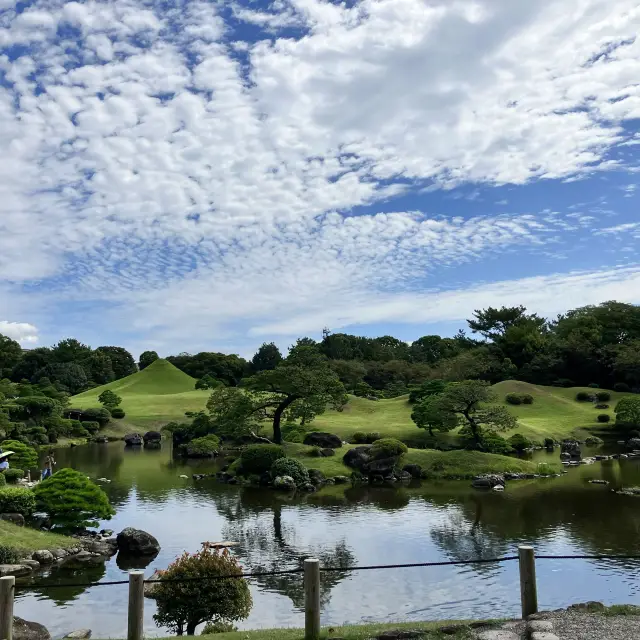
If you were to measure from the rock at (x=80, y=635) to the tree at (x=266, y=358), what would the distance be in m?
88.3

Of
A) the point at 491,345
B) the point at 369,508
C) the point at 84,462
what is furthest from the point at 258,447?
the point at 491,345

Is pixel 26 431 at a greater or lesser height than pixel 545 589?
greater

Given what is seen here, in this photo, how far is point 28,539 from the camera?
59.6 ft

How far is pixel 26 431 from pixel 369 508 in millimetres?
35214

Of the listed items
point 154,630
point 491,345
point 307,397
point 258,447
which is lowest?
point 154,630

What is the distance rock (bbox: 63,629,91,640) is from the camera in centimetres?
1140

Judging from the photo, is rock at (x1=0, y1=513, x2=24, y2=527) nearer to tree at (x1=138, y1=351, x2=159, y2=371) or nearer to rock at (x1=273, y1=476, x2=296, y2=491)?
rock at (x1=273, y1=476, x2=296, y2=491)

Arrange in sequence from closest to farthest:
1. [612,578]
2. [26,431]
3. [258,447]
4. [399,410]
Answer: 1. [612,578]
2. [258,447]
3. [26,431]
4. [399,410]

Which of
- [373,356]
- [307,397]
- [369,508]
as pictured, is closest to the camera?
[369,508]

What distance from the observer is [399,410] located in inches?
2217

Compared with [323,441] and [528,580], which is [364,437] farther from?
[528,580]

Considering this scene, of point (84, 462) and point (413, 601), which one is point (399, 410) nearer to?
point (84, 462)

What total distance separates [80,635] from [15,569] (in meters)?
5.85

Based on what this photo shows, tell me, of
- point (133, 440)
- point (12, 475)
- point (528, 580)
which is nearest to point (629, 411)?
point (133, 440)
